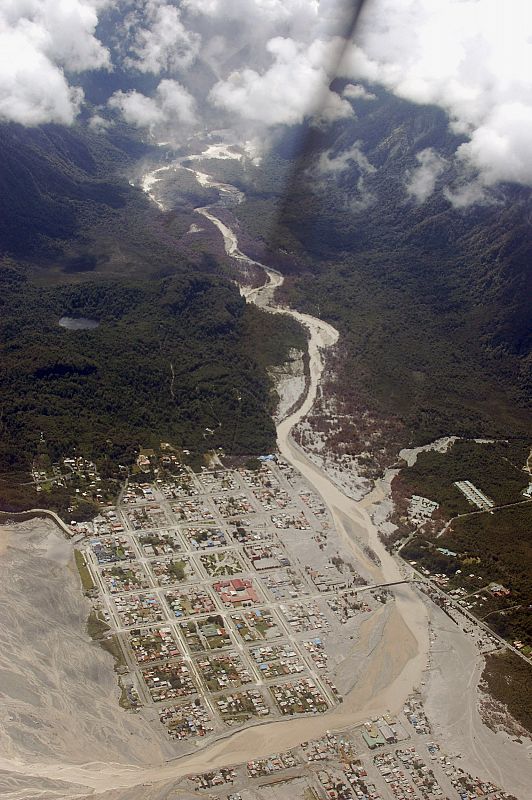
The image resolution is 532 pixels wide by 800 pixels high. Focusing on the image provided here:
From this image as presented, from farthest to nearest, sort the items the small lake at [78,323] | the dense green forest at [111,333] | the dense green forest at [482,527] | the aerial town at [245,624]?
the small lake at [78,323] → the dense green forest at [111,333] → the dense green forest at [482,527] → the aerial town at [245,624]

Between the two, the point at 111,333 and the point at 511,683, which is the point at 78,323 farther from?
the point at 511,683

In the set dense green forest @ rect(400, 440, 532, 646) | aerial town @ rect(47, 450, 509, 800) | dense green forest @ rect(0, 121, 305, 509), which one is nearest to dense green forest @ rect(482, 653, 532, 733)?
aerial town @ rect(47, 450, 509, 800)

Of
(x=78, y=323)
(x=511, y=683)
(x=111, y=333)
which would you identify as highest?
(x=511, y=683)

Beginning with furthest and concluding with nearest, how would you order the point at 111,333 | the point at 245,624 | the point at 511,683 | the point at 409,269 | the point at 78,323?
the point at 409,269 < the point at 78,323 < the point at 111,333 < the point at 245,624 < the point at 511,683

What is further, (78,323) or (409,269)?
(409,269)

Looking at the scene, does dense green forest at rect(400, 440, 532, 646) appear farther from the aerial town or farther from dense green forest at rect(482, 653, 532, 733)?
the aerial town

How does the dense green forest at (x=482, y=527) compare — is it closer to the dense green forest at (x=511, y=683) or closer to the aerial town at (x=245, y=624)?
the dense green forest at (x=511, y=683)

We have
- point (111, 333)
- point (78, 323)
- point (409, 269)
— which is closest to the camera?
point (111, 333)

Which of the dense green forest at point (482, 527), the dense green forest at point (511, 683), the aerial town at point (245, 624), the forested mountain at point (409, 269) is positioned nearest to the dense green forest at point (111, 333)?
the aerial town at point (245, 624)

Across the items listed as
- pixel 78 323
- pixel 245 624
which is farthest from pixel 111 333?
pixel 245 624

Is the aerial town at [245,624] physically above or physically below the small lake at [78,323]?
above
